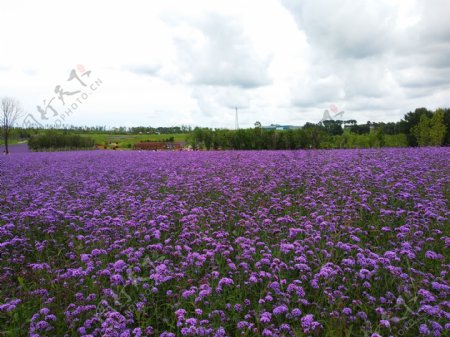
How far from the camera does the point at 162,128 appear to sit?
326 feet

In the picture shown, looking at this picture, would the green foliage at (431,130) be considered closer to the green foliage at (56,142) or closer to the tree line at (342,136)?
the tree line at (342,136)

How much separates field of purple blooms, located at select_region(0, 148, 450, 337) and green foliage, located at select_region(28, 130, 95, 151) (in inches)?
1427

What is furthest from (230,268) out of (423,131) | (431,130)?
(423,131)

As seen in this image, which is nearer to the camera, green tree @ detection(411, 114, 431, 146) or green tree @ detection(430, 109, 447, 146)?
green tree @ detection(430, 109, 447, 146)

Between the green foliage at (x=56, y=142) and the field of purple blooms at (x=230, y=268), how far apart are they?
36.2m

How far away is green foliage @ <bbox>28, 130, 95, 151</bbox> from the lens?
133 feet

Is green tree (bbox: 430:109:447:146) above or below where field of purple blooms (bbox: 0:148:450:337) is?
above

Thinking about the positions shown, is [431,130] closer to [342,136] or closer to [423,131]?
[423,131]

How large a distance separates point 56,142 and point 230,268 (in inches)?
1667

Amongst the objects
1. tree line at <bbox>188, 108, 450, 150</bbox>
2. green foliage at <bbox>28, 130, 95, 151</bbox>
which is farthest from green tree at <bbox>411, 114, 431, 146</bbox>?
green foliage at <bbox>28, 130, 95, 151</bbox>

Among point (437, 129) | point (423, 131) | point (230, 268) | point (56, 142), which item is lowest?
point (230, 268)

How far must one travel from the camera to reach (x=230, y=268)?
4.52 metres

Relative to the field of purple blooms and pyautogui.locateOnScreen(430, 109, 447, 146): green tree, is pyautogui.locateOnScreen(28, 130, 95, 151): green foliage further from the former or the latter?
pyautogui.locateOnScreen(430, 109, 447, 146): green tree

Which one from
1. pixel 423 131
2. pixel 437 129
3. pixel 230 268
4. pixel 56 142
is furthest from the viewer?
pixel 56 142
